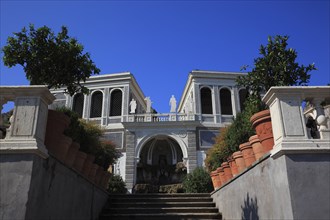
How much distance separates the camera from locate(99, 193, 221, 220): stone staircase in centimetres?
608

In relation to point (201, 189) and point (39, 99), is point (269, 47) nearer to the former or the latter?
point (39, 99)

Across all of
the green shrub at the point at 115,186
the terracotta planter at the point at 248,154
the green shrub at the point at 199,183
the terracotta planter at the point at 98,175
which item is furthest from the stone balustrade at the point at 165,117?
the terracotta planter at the point at 248,154

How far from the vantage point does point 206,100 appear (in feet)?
73.8

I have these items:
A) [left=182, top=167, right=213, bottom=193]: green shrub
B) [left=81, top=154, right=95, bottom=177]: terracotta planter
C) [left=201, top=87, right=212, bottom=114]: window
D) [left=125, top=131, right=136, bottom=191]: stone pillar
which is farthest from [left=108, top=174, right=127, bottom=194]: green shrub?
[left=201, top=87, right=212, bottom=114]: window

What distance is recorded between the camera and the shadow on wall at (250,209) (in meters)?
3.98

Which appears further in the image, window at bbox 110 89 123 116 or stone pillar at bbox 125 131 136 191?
window at bbox 110 89 123 116

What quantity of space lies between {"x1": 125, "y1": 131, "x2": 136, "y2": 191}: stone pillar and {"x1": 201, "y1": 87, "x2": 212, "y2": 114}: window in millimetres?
5892

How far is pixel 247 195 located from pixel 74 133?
3604mm

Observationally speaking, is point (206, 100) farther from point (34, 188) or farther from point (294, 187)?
point (34, 188)

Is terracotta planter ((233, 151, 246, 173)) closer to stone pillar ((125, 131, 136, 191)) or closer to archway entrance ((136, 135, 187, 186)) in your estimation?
stone pillar ((125, 131, 136, 191))

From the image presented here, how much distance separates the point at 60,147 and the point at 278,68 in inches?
146

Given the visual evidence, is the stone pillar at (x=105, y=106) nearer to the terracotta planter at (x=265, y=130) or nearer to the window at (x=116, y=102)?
the window at (x=116, y=102)

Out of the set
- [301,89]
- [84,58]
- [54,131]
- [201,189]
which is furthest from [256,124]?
[201,189]

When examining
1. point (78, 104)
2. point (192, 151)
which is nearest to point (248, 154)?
point (192, 151)
